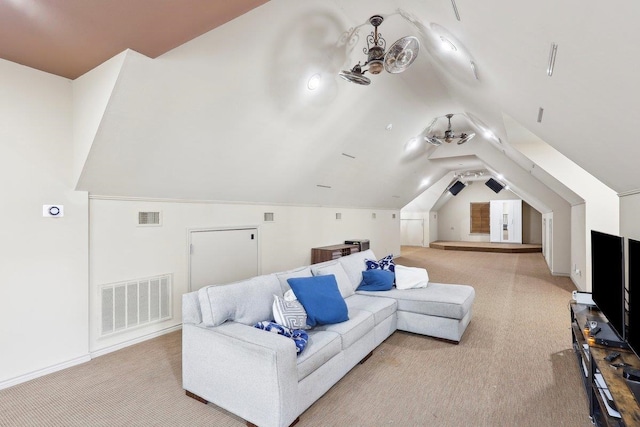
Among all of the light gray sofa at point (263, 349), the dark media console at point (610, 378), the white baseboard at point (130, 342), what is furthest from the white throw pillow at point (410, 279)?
the white baseboard at point (130, 342)

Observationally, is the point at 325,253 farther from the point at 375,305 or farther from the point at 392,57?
the point at 392,57

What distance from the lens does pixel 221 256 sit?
4.51 metres

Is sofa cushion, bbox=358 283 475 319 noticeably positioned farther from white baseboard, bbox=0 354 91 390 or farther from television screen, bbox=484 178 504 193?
television screen, bbox=484 178 504 193

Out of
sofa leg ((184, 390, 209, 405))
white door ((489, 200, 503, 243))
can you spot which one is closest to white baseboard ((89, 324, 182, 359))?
sofa leg ((184, 390, 209, 405))

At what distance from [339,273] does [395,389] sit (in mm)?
1448

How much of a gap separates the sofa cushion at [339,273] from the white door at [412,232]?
34.8ft

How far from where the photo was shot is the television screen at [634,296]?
1739 millimetres

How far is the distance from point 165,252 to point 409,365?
9.71ft

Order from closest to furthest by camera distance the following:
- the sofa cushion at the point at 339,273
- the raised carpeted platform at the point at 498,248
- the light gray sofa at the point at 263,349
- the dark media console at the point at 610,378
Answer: the dark media console at the point at 610,378 → the light gray sofa at the point at 263,349 → the sofa cushion at the point at 339,273 → the raised carpeted platform at the point at 498,248

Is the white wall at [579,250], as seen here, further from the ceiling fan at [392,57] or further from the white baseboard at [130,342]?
the white baseboard at [130,342]

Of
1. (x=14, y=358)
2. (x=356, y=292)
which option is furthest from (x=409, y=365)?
(x=14, y=358)

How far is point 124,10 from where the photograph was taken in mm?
1859

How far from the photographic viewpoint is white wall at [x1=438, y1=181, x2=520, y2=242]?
14.1m

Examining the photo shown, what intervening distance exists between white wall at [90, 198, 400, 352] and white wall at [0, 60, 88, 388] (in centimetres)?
13
